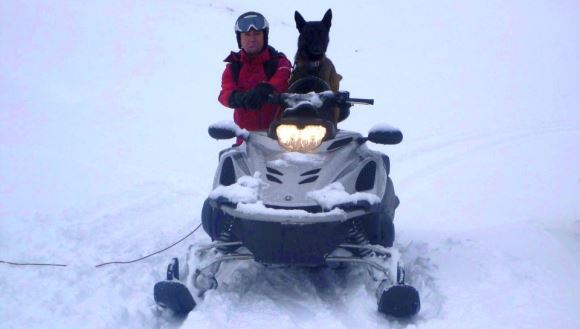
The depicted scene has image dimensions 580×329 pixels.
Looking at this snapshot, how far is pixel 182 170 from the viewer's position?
321 inches

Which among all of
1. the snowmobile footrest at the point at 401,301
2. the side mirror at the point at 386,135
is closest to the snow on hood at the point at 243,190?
the side mirror at the point at 386,135

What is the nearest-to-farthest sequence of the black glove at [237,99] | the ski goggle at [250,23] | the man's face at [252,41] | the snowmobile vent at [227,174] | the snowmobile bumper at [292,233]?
the snowmobile bumper at [292,233] → the snowmobile vent at [227,174] → the black glove at [237,99] → the ski goggle at [250,23] → the man's face at [252,41]

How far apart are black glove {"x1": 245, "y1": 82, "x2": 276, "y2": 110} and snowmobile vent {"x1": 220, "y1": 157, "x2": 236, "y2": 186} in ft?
1.48

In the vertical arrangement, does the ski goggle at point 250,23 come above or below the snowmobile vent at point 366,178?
above

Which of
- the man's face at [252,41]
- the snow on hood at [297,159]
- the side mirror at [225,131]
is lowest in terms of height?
the snow on hood at [297,159]

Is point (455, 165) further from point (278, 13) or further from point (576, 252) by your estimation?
point (278, 13)

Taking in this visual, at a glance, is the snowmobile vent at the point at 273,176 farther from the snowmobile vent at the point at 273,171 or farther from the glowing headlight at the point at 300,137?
the glowing headlight at the point at 300,137

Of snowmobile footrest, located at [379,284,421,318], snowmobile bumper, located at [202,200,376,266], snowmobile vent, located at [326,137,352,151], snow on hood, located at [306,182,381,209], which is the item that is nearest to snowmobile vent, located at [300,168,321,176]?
snow on hood, located at [306,182,381,209]

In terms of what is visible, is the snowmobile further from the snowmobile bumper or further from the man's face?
the man's face

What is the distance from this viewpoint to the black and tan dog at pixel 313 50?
5.07 m

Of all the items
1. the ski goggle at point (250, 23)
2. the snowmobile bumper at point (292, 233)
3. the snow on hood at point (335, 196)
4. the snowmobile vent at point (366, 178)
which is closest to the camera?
the snowmobile bumper at point (292, 233)

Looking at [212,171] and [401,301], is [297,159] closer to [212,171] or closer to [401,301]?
[401,301]

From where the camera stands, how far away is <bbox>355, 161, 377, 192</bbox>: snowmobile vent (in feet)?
14.3

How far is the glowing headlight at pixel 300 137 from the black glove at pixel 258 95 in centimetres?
33
